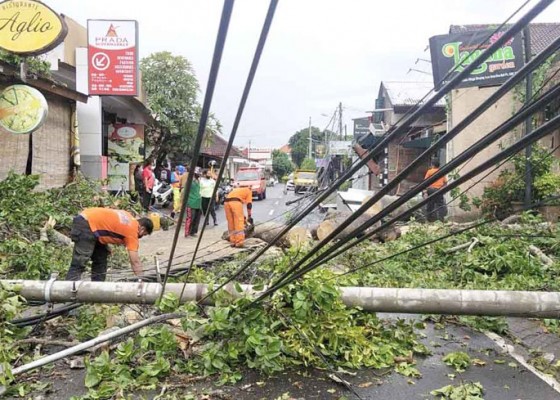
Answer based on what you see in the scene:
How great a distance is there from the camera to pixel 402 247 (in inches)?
348

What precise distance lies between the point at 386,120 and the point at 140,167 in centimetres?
1793

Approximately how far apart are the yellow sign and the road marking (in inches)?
389

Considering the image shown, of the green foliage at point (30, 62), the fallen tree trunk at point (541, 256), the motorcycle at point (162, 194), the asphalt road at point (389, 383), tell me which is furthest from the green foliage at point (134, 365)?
the motorcycle at point (162, 194)

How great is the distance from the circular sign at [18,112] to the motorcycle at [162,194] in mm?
10679

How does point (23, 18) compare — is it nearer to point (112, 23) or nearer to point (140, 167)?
point (112, 23)

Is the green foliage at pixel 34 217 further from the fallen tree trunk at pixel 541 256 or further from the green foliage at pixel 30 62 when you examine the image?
the fallen tree trunk at pixel 541 256

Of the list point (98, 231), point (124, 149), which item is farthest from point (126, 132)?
point (98, 231)

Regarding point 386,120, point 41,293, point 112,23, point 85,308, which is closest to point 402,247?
point 85,308

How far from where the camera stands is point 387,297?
165 inches

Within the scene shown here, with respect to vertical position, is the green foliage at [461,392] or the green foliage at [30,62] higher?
the green foliage at [30,62]

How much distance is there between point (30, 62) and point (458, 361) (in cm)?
1075

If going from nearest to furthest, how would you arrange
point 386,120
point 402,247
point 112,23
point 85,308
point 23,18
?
1. point 85,308
2. point 402,247
3. point 23,18
4. point 112,23
5. point 386,120

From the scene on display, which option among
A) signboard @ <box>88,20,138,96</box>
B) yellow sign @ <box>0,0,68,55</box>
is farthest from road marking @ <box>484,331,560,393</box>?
signboard @ <box>88,20,138,96</box>

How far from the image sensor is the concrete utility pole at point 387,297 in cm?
398
